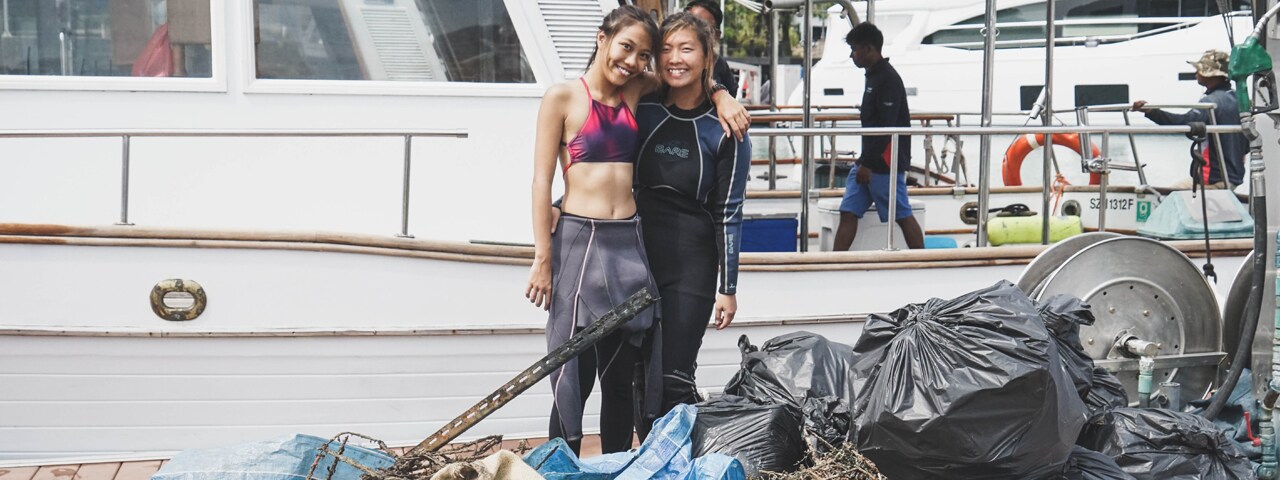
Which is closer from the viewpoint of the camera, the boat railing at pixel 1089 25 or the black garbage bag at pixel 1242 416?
the black garbage bag at pixel 1242 416

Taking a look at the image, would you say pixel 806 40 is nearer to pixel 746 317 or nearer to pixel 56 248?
pixel 746 317

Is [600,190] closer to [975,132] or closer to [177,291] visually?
[177,291]

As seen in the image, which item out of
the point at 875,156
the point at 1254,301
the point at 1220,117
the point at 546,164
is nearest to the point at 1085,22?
the point at 1220,117

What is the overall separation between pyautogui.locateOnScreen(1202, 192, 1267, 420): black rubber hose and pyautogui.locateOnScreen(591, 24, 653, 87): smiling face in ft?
6.63

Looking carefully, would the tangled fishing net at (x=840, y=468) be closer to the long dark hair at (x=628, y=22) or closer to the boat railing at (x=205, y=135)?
the long dark hair at (x=628, y=22)

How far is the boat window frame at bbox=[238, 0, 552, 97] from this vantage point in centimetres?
461

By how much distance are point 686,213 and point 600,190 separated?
299 mm

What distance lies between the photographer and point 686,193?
3.43 meters

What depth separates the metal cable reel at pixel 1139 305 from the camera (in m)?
4.46

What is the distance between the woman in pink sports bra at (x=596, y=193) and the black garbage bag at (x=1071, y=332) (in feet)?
3.97

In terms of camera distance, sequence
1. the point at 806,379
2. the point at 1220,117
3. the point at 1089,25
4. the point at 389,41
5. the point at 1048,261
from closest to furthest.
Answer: the point at 806,379 < the point at 1048,261 < the point at 389,41 < the point at 1220,117 < the point at 1089,25

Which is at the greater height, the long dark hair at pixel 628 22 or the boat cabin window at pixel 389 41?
the boat cabin window at pixel 389 41

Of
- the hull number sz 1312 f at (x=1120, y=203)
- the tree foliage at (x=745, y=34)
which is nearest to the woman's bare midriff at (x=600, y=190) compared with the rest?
the hull number sz 1312 f at (x=1120, y=203)

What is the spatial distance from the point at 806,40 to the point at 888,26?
14.5m
